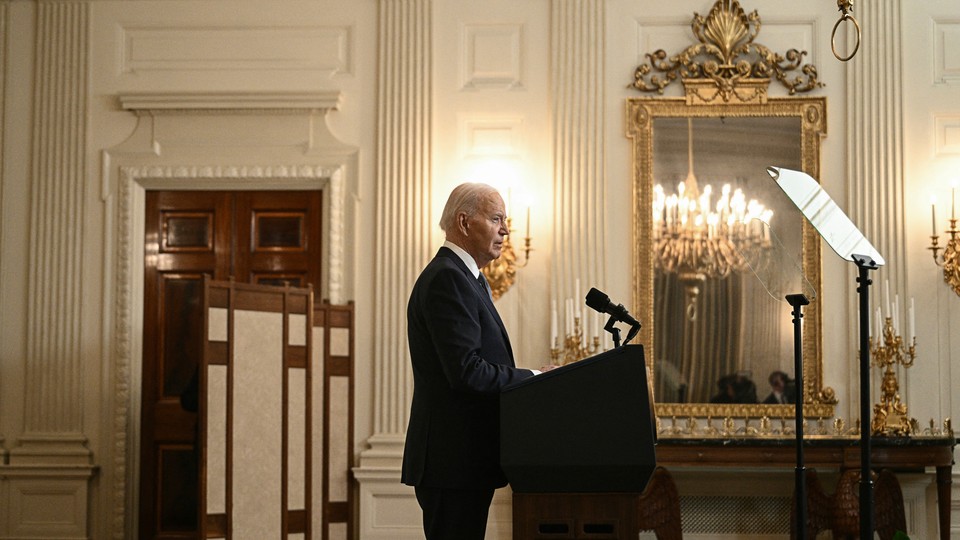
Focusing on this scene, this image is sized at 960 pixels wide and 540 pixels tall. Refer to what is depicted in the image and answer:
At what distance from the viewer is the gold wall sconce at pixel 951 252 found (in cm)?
657

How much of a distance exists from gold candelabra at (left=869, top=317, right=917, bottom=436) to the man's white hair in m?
3.83

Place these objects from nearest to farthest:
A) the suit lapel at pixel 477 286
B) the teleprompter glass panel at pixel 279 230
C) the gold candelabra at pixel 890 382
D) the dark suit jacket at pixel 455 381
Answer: the dark suit jacket at pixel 455 381 → the suit lapel at pixel 477 286 → the gold candelabra at pixel 890 382 → the teleprompter glass panel at pixel 279 230

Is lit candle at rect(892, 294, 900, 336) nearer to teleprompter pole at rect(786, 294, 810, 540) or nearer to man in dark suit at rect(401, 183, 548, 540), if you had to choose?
teleprompter pole at rect(786, 294, 810, 540)

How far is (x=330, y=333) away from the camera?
6.46 metres

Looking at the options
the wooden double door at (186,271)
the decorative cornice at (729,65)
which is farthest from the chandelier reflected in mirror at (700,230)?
the wooden double door at (186,271)

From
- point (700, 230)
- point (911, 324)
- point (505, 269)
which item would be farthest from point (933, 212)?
point (505, 269)

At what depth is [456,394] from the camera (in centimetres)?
311

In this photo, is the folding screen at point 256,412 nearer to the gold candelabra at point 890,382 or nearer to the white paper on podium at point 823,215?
the white paper on podium at point 823,215

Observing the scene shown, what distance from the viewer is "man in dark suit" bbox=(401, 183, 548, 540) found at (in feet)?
9.89

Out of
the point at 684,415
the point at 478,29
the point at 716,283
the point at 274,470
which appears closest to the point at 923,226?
the point at 716,283

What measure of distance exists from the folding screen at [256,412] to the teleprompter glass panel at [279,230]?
111 centimetres

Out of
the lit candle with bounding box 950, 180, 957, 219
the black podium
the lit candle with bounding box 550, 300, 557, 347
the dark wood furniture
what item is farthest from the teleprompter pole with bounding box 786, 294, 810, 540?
the lit candle with bounding box 950, 180, 957, 219

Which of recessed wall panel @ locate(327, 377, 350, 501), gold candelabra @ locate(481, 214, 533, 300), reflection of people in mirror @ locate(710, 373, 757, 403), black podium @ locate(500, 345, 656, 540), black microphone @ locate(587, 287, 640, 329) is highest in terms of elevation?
gold candelabra @ locate(481, 214, 533, 300)

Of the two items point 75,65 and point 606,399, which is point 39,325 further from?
point 606,399
